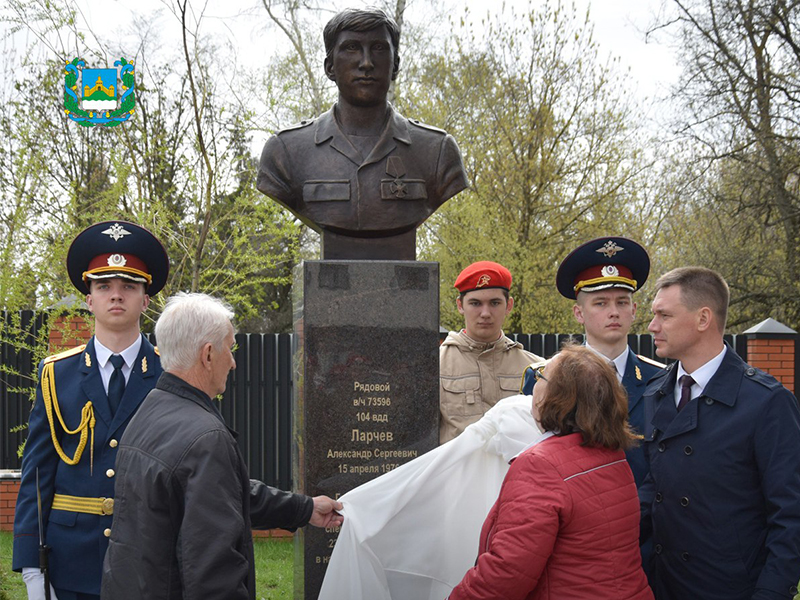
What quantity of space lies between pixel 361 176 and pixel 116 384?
1356 mm

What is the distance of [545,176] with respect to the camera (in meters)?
12.8

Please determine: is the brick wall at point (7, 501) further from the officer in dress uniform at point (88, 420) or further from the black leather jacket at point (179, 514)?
the black leather jacket at point (179, 514)

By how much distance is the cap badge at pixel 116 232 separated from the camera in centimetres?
307

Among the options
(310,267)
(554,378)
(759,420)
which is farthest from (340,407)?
(759,420)

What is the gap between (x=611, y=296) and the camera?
3242 millimetres

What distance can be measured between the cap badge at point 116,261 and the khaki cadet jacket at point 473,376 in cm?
144

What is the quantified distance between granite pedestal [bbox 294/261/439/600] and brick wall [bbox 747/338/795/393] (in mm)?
5670

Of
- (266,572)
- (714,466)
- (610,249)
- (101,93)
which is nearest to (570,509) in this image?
(714,466)

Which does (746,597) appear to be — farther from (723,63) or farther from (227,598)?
(723,63)

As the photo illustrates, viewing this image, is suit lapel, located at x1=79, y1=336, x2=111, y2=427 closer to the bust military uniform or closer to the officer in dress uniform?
the officer in dress uniform

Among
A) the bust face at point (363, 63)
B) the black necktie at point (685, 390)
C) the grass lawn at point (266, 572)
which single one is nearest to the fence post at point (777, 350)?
the grass lawn at point (266, 572)

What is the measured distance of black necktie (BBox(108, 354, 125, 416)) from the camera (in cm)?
289

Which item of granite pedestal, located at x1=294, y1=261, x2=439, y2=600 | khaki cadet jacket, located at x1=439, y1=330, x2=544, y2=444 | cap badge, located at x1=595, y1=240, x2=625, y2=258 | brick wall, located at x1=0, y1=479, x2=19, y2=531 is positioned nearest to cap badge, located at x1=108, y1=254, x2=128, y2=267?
granite pedestal, located at x1=294, y1=261, x2=439, y2=600

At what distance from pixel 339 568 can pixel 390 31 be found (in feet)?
7.24
